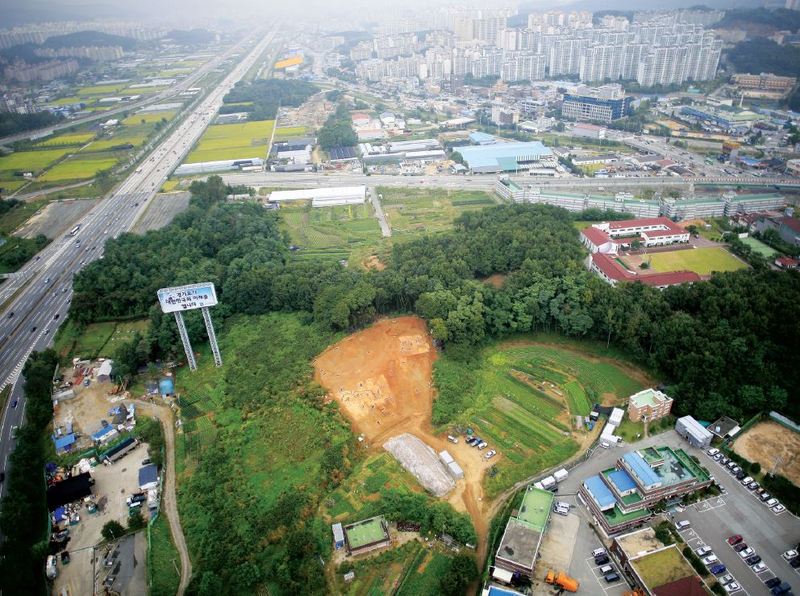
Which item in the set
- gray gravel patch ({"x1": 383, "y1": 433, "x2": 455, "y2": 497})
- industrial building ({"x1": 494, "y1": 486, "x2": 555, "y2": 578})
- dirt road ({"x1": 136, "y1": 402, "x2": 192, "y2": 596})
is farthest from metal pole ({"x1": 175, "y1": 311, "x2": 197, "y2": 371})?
industrial building ({"x1": 494, "y1": 486, "x2": 555, "y2": 578})

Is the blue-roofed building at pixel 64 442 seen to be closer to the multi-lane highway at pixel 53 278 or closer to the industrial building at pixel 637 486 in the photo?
the multi-lane highway at pixel 53 278

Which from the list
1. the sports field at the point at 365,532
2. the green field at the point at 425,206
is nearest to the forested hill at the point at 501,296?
the green field at the point at 425,206

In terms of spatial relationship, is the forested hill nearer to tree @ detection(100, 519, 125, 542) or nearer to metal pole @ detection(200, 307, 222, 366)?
metal pole @ detection(200, 307, 222, 366)

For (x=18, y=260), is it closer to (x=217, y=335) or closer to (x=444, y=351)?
(x=217, y=335)

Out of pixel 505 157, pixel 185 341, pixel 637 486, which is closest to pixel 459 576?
pixel 637 486

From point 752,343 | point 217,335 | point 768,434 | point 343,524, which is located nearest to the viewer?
point 343,524

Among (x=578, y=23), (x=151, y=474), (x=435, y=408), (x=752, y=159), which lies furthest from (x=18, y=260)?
(x=578, y=23)
